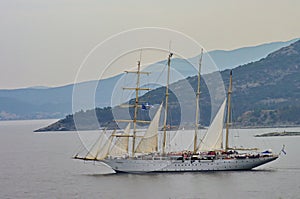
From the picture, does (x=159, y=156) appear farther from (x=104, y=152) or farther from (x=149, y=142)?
(x=104, y=152)

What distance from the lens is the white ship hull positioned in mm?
82312

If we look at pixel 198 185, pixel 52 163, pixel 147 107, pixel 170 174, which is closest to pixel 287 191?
pixel 198 185

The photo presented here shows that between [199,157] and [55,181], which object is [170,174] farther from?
[55,181]

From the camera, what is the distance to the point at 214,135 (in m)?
84.8

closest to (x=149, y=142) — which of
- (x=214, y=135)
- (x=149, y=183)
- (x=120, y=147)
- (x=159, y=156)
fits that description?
(x=159, y=156)

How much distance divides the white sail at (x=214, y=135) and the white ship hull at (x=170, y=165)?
81.0 inches

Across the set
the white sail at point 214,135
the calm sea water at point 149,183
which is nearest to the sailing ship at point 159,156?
the white sail at point 214,135

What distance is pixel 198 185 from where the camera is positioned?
71.3 m

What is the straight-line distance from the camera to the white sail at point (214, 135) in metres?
84.4

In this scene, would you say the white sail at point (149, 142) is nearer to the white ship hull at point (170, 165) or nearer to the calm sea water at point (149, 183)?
the white ship hull at point (170, 165)

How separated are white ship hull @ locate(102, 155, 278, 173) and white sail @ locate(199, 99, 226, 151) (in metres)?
2.06

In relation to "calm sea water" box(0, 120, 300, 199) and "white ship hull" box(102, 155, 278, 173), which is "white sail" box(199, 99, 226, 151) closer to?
"white ship hull" box(102, 155, 278, 173)

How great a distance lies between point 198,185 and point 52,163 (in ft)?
127

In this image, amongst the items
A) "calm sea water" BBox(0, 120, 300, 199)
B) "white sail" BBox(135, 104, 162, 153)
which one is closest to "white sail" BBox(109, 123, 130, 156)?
"white sail" BBox(135, 104, 162, 153)
